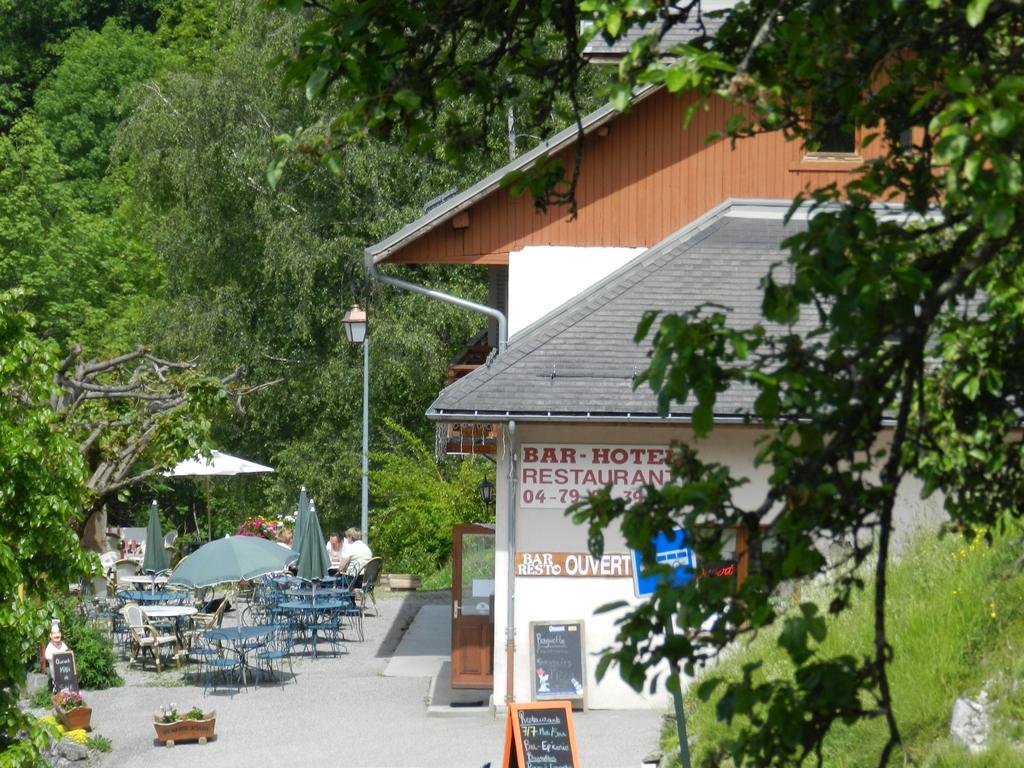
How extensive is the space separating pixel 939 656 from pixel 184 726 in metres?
7.72

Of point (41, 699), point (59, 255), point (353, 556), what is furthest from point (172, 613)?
point (59, 255)

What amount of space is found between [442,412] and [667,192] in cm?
456

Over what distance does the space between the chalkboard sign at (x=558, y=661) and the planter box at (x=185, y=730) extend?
336 centimetres

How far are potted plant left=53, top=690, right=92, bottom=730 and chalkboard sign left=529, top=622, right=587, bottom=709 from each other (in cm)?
458

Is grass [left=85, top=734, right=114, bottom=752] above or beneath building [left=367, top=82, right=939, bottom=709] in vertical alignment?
beneath

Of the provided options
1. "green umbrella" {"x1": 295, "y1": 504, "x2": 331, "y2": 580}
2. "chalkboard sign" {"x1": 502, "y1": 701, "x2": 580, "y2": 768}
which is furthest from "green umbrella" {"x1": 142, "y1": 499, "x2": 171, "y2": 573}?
"chalkboard sign" {"x1": 502, "y1": 701, "x2": 580, "y2": 768}

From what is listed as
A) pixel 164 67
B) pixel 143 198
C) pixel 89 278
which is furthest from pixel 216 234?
pixel 164 67

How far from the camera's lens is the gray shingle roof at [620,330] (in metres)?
15.5

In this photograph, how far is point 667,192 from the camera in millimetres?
18062

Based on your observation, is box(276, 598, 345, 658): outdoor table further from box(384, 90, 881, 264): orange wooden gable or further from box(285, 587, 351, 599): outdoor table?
box(384, 90, 881, 264): orange wooden gable

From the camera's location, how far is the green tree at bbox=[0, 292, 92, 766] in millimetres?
8664

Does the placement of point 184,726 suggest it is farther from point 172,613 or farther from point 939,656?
point 939,656

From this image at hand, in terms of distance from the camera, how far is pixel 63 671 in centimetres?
1589

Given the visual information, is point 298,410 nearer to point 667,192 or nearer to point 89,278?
point 89,278
